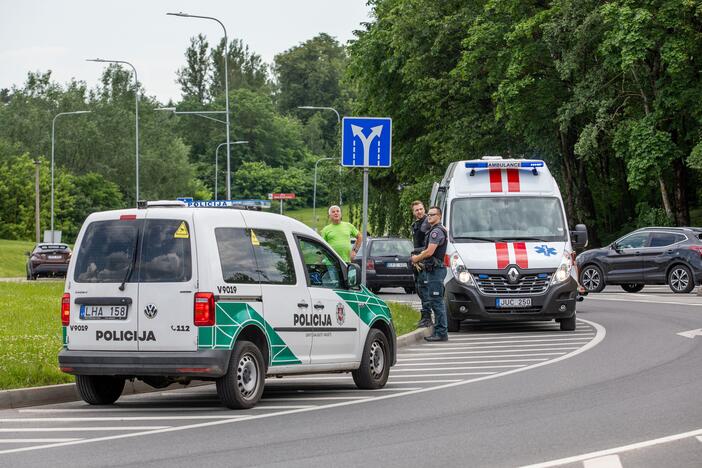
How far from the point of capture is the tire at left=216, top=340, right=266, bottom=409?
11844 millimetres

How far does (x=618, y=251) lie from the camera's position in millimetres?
35844

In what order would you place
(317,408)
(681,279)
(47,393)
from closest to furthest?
(317,408) < (47,393) < (681,279)

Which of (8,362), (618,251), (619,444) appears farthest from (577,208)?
(619,444)

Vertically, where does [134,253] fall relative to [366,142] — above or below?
below

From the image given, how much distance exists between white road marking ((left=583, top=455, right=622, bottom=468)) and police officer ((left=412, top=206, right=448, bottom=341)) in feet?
34.5

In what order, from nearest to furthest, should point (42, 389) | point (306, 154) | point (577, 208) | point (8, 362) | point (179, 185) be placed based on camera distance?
point (42, 389)
point (8, 362)
point (577, 208)
point (179, 185)
point (306, 154)

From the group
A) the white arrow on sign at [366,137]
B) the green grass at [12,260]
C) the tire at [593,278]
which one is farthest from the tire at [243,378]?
the green grass at [12,260]

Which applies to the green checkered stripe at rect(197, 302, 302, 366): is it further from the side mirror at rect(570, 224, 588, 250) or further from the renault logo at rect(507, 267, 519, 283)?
the side mirror at rect(570, 224, 588, 250)

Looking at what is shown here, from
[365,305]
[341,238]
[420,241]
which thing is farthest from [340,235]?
[365,305]

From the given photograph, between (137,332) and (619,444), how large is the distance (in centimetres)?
455

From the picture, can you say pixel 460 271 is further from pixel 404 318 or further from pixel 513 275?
pixel 404 318

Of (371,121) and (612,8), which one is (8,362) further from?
(612,8)

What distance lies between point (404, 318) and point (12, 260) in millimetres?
60710

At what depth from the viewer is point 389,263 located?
38469 millimetres
